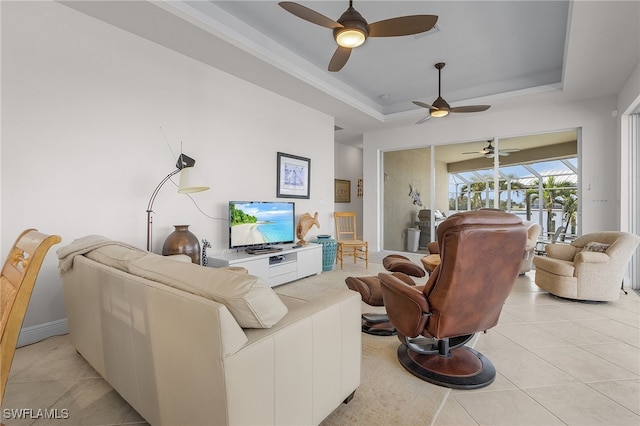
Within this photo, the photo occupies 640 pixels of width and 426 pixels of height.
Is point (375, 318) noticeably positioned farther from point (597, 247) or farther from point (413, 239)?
point (413, 239)

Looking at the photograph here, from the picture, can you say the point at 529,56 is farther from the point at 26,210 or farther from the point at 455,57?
the point at 26,210

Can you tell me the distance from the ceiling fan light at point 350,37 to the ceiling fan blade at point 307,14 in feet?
0.24

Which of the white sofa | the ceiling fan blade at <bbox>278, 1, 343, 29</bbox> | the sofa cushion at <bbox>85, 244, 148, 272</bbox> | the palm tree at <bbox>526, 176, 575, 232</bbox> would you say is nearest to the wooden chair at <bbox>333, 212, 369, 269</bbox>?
the palm tree at <bbox>526, 176, 575, 232</bbox>

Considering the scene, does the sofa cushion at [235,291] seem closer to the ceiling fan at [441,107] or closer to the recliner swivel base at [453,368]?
the recliner swivel base at [453,368]

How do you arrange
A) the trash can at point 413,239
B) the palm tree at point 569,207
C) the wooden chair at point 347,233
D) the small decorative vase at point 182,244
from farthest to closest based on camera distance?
the trash can at point 413,239 < the wooden chair at point 347,233 < the palm tree at point 569,207 < the small decorative vase at point 182,244

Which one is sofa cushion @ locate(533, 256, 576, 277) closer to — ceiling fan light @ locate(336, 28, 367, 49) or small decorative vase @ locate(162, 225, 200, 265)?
ceiling fan light @ locate(336, 28, 367, 49)

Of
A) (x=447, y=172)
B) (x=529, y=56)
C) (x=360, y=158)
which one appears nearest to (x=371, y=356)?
(x=529, y=56)

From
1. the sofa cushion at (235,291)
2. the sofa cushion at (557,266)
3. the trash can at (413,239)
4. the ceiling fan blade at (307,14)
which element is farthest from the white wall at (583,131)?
the sofa cushion at (235,291)

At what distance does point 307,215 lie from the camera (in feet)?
15.7

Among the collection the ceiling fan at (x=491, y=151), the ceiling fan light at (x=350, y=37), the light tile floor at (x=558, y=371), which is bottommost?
the light tile floor at (x=558, y=371)

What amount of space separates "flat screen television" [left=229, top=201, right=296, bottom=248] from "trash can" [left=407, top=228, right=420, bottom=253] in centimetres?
315

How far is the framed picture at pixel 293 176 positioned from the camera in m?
4.60

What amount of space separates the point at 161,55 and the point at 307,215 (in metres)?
2.79

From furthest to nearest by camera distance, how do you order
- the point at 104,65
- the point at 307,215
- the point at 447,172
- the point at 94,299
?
the point at 447,172 < the point at 307,215 < the point at 104,65 < the point at 94,299
